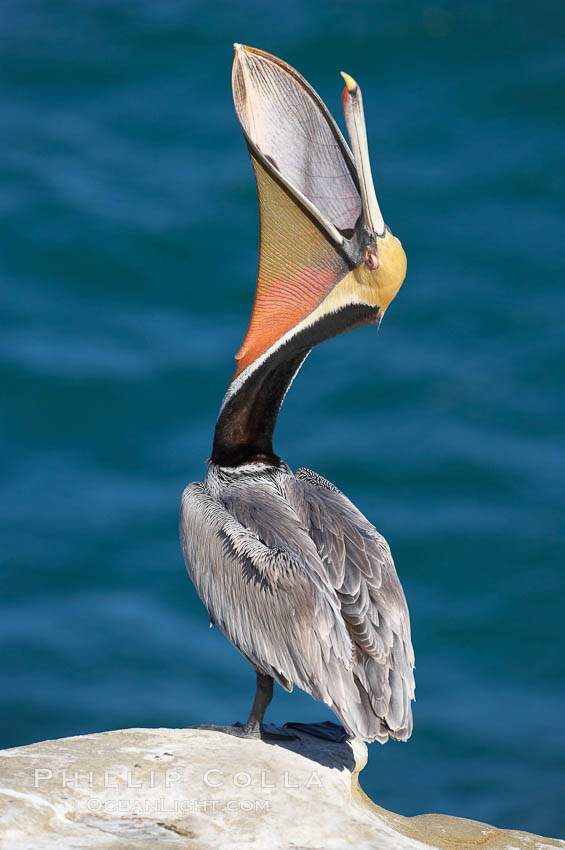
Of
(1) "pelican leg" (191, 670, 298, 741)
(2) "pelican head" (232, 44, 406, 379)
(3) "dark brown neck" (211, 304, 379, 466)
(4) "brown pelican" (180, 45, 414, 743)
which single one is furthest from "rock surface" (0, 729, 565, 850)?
Result: (2) "pelican head" (232, 44, 406, 379)

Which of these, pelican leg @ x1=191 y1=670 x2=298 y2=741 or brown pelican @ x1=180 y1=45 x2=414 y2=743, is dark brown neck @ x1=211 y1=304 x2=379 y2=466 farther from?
pelican leg @ x1=191 y1=670 x2=298 y2=741

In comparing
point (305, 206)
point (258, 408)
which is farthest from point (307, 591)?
point (305, 206)

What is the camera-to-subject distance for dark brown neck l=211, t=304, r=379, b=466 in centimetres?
523

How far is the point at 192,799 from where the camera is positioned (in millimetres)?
4379

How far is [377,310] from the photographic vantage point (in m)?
4.89

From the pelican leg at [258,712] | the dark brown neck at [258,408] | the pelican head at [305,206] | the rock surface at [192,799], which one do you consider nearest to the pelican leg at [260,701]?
the pelican leg at [258,712]

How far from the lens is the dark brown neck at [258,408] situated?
17.2 ft

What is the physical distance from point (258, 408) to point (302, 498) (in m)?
0.46

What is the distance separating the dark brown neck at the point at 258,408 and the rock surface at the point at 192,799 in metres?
1.29

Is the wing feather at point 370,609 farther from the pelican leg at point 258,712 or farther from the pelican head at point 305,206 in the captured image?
the pelican head at point 305,206

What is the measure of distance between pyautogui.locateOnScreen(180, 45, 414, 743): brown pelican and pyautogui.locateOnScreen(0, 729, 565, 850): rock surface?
303mm

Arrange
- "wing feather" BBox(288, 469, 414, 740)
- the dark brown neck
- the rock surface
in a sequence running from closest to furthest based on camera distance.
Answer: the rock surface < "wing feather" BBox(288, 469, 414, 740) < the dark brown neck

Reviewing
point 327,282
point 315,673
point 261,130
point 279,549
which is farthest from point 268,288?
point 315,673

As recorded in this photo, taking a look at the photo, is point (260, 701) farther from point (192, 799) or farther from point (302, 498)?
point (302, 498)
